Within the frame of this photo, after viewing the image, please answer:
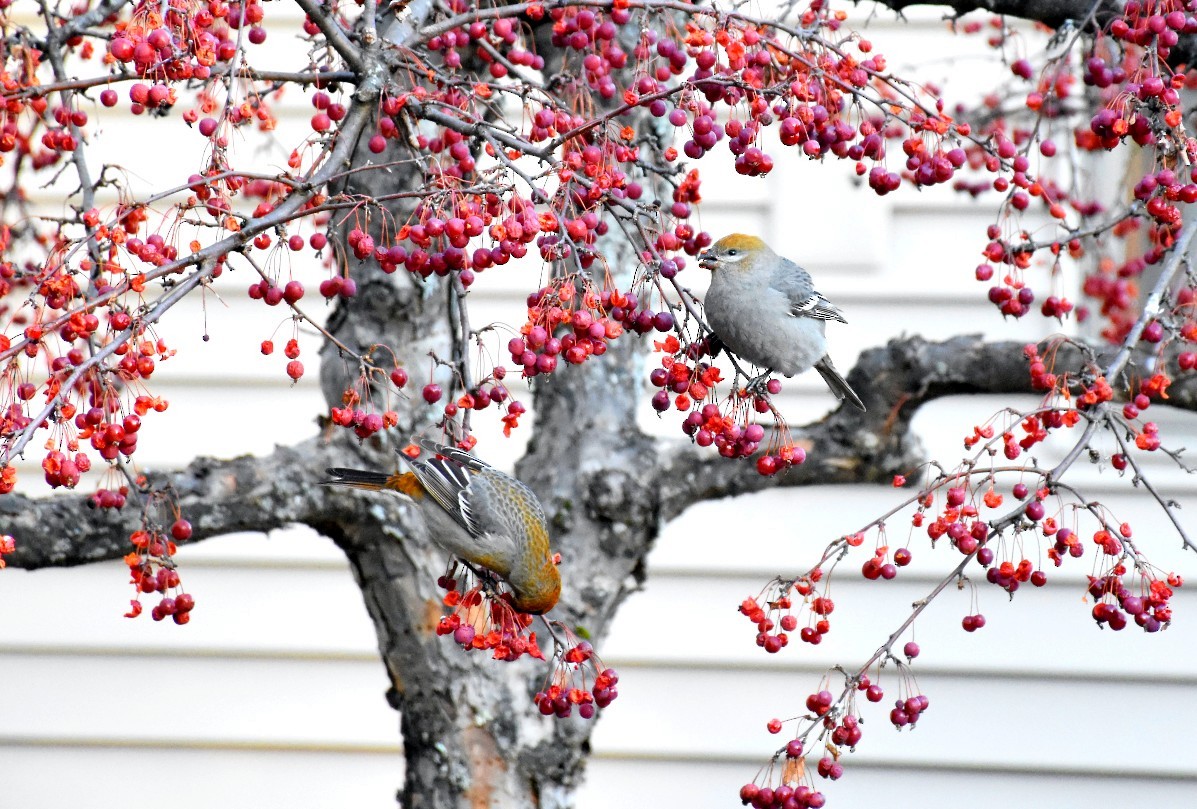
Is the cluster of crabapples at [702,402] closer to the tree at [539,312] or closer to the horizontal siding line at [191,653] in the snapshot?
Answer: the tree at [539,312]

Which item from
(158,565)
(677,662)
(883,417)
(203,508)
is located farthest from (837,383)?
(677,662)

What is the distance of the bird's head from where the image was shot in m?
3.04

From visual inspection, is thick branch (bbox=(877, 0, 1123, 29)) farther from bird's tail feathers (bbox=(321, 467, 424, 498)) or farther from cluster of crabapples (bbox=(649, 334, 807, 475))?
bird's tail feathers (bbox=(321, 467, 424, 498))

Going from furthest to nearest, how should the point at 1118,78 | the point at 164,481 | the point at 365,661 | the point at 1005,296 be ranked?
the point at 365,661, the point at 1118,78, the point at 164,481, the point at 1005,296

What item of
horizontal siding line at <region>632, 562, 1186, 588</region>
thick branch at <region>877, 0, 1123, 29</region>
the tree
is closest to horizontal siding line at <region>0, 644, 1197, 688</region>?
horizontal siding line at <region>632, 562, 1186, 588</region>

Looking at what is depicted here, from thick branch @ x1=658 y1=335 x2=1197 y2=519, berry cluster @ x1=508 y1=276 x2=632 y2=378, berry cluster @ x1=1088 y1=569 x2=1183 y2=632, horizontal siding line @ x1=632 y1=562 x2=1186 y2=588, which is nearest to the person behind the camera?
berry cluster @ x1=508 y1=276 x2=632 y2=378

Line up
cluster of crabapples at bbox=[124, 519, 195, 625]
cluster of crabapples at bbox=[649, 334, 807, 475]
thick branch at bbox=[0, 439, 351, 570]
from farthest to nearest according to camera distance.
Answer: thick branch at bbox=[0, 439, 351, 570], cluster of crabapples at bbox=[124, 519, 195, 625], cluster of crabapples at bbox=[649, 334, 807, 475]

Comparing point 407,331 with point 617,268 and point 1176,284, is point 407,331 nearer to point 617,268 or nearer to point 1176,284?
point 617,268

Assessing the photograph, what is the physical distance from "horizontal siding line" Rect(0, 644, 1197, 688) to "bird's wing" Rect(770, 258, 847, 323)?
7.01 feet

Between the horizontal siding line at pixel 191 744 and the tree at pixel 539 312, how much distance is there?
2084mm

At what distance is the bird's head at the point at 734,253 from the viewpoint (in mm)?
3037

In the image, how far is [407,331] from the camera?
10.7 ft

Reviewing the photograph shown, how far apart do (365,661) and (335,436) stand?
7.40ft

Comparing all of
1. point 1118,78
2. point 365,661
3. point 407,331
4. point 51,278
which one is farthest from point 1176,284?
point 51,278
